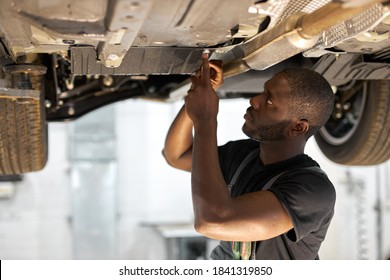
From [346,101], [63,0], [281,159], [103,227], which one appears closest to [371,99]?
[346,101]

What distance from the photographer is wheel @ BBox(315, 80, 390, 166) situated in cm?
282

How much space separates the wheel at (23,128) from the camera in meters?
2.17

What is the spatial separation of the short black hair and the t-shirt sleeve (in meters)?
0.20

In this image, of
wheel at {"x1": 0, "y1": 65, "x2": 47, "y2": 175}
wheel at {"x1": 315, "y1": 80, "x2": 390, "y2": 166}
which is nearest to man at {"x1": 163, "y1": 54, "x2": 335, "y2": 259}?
wheel at {"x1": 0, "y1": 65, "x2": 47, "y2": 175}

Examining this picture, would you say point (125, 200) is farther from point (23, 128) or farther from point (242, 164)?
point (242, 164)

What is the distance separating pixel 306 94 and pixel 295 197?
360 millimetres

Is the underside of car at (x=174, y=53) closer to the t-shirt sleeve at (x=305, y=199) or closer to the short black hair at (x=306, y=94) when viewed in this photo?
the short black hair at (x=306, y=94)

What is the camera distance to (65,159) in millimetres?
8008

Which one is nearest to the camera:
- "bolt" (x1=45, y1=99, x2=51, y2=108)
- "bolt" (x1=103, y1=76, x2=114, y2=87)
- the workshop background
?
"bolt" (x1=45, y1=99, x2=51, y2=108)

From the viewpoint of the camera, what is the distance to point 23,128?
2564 millimetres

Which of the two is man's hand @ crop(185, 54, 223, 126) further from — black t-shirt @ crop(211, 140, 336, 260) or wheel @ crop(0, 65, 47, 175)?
wheel @ crop(0, 65, 47, 175)

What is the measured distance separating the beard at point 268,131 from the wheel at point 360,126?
0.79 meters

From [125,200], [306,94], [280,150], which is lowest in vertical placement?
[125,200]

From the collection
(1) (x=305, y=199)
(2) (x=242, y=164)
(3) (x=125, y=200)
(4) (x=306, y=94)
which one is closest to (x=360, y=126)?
(2) (x=242, y=164)
